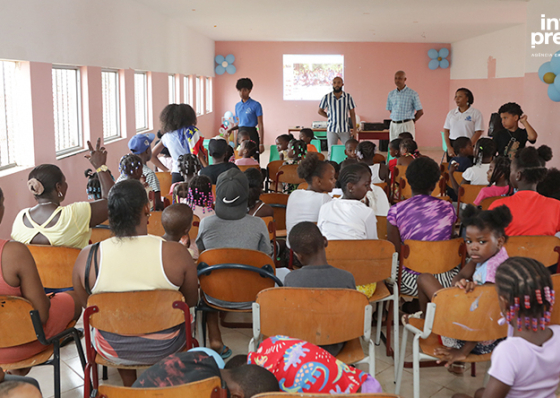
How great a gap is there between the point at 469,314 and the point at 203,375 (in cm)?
114

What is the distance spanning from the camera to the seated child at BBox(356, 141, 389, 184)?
4.99 m

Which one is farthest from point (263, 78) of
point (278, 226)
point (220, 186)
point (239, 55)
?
point (220, 186)

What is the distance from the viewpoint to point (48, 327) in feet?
7.39

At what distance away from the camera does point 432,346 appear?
2273 mm

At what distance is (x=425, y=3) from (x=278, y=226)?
16.9ft

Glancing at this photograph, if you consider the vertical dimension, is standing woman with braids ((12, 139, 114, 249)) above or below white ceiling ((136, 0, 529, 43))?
below

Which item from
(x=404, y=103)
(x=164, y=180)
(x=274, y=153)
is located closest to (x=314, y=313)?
(x=164, y=180)

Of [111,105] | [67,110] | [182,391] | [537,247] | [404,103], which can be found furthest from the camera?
[404,103]

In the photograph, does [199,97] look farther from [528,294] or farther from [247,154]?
[528,294]

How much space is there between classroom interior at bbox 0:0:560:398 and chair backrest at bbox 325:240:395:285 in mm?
548

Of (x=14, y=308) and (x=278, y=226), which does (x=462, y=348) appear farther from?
(x=278, y=226)

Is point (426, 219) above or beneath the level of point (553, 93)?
beneath

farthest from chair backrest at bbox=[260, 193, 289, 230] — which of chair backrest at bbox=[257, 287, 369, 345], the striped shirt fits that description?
the striped shirt

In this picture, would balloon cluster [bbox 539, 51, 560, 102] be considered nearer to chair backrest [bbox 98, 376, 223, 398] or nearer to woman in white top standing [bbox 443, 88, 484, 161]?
woman in white top standing [bbox 443, 88, 484, 161]
